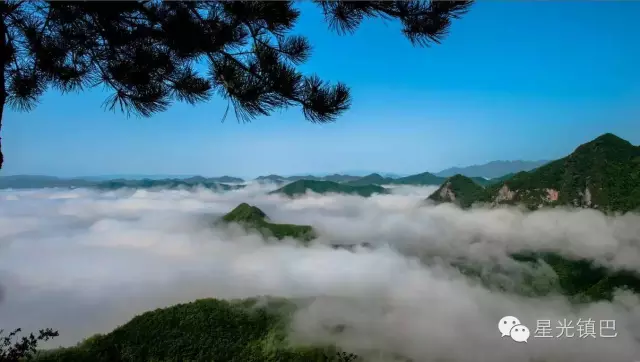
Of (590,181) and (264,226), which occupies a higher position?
(590,181)

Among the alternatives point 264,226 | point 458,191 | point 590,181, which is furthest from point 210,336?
point 458,191

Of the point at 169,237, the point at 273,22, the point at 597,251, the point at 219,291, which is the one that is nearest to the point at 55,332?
the point at 273,22

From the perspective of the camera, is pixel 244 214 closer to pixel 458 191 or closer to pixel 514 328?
pixel 458 191

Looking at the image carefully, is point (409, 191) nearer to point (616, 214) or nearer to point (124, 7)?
point (616, 214)

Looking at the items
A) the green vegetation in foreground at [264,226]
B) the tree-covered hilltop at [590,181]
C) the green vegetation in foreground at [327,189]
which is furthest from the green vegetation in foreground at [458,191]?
the green vegetation in foreground at [264,226]

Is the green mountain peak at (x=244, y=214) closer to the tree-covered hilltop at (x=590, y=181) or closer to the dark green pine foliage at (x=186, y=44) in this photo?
the tree-covered hilltop at (x=590, y=181)
